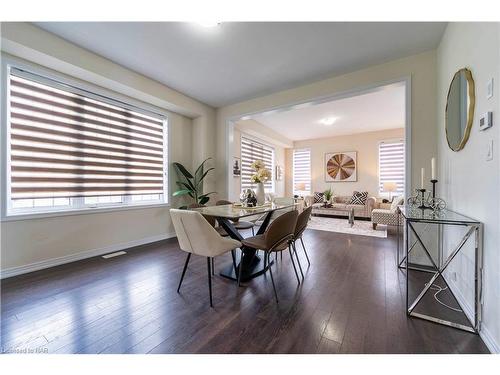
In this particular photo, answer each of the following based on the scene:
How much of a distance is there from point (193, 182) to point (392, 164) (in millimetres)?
5872

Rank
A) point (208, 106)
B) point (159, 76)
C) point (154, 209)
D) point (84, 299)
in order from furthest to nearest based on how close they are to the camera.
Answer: point (208, 106) < point (154, 209) < point (159, 76) < point (84, 299)

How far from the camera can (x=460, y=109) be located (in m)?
1.79

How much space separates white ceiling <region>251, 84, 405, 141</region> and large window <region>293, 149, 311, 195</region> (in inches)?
37.0

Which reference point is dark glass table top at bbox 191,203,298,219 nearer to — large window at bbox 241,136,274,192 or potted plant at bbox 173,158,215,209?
potted plant at bbox 173,158,215,209

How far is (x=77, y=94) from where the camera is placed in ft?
9.29

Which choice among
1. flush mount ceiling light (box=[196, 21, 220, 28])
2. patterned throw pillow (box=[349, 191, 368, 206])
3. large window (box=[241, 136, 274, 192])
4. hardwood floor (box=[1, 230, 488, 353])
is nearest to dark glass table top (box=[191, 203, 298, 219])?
hardwood floor (box=[1, 230, 488, 353])

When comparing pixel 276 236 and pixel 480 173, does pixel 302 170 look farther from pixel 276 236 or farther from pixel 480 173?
pixel 480 173

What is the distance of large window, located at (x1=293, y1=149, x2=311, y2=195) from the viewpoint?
Answer: 758 cm

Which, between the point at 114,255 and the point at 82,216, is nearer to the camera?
the point at 82,216

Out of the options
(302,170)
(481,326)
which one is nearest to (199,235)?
(481,326)

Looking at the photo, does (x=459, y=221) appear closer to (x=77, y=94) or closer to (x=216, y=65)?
(x=216, y=65)

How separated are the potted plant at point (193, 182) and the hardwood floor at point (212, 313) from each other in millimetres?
1648

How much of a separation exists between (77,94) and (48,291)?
2498 millimetres
